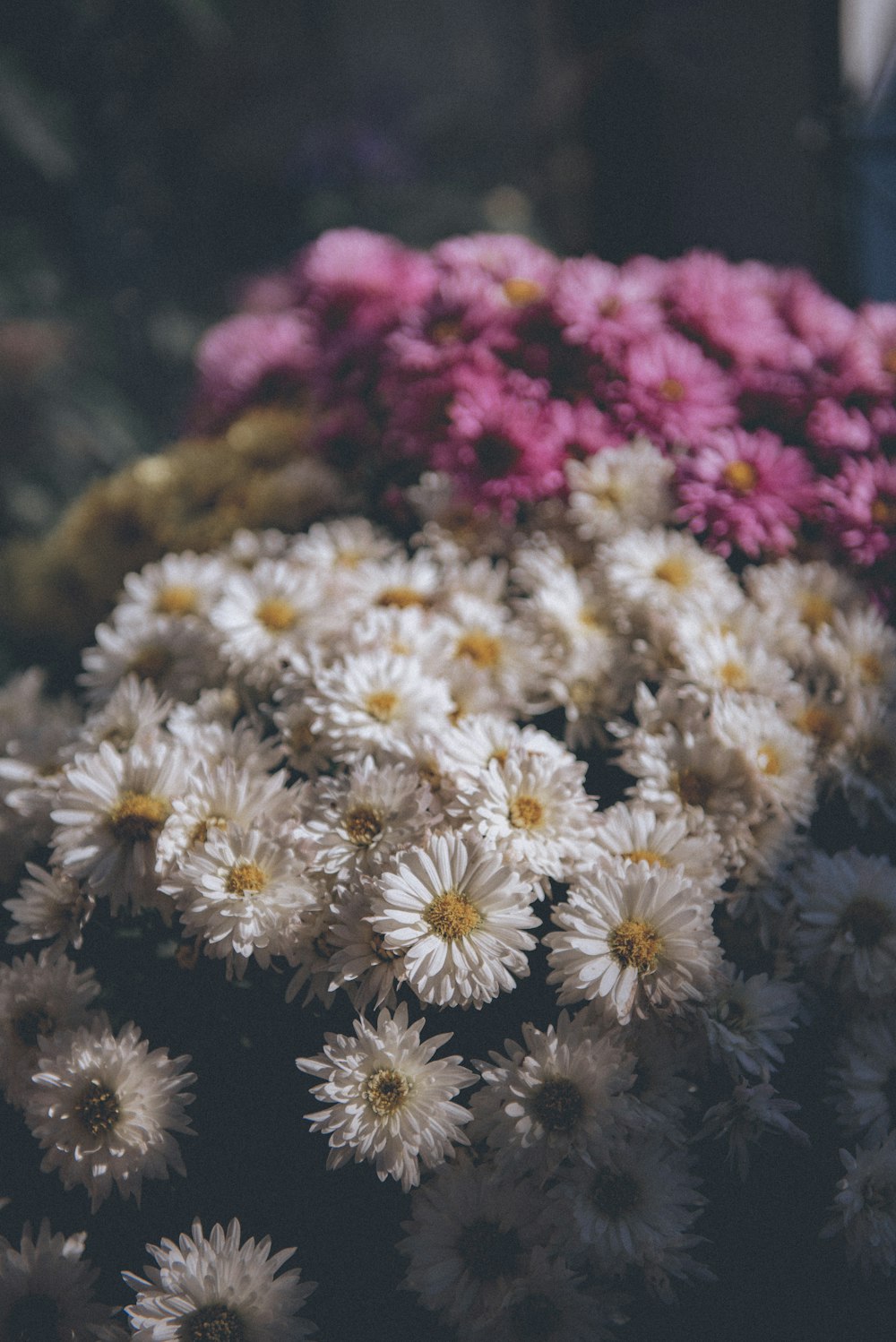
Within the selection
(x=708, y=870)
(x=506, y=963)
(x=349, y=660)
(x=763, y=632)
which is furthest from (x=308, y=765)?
(x=763, y=632)

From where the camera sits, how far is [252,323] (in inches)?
70.4

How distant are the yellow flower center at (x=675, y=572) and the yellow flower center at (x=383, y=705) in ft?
1.30

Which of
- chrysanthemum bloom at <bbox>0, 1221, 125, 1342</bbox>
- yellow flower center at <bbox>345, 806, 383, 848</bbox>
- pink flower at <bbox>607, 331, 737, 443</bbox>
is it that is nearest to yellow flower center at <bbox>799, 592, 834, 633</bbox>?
pink flower at <bbox>607, 331, 737, 443</bbox>

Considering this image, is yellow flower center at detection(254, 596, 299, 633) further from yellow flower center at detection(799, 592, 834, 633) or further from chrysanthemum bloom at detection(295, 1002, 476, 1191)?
yellow flower center at detection(799, 592, 834, 633)

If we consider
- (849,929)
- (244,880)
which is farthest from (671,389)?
(244,880)

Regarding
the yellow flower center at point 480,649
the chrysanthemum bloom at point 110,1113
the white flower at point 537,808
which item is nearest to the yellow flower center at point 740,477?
the yellow flower center at point 480,649

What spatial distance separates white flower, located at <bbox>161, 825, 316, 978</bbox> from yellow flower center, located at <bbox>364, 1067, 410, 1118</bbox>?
0.14 meters

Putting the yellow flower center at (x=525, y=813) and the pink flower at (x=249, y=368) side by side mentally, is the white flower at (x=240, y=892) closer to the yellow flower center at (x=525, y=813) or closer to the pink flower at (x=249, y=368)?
the yellow flower center at (x=525, y=813)

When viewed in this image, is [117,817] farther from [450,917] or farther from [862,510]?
[862,510]

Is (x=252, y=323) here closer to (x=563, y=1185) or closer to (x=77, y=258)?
(x=563, y=1185)

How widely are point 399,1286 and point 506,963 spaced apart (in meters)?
0.30

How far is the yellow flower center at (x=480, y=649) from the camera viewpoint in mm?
1104

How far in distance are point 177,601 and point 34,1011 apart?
1.70 feet

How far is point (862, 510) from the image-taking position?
122 cm
